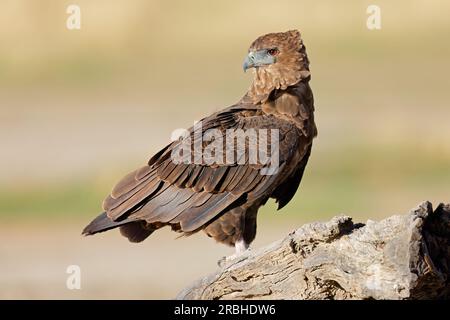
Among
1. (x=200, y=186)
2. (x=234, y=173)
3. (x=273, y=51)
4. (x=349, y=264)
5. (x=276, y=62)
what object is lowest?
(x=349, y=264)

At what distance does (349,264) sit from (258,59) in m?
3.10

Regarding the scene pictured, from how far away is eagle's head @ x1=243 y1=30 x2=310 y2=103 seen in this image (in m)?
9.63

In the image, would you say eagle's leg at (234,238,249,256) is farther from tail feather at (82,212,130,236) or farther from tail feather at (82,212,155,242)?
tail feather at (82,212,130,236)

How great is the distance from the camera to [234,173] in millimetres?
9336

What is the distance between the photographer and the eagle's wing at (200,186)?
363 inches

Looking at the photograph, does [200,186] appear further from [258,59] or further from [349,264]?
[349,264]

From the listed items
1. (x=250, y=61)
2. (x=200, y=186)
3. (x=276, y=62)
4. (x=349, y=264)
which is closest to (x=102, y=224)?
(x=200, y=186)

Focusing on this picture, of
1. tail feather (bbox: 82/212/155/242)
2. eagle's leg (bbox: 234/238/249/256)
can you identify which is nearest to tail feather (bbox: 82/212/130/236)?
tail feather (bbox: 82/212/155/242)

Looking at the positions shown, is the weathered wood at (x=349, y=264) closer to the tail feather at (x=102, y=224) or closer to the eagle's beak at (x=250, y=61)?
the tail feather at (x=102, y=224)

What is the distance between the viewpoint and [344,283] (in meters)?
7.30

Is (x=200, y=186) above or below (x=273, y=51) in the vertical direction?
below

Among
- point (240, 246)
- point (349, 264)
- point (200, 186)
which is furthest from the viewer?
point (200, 186)
